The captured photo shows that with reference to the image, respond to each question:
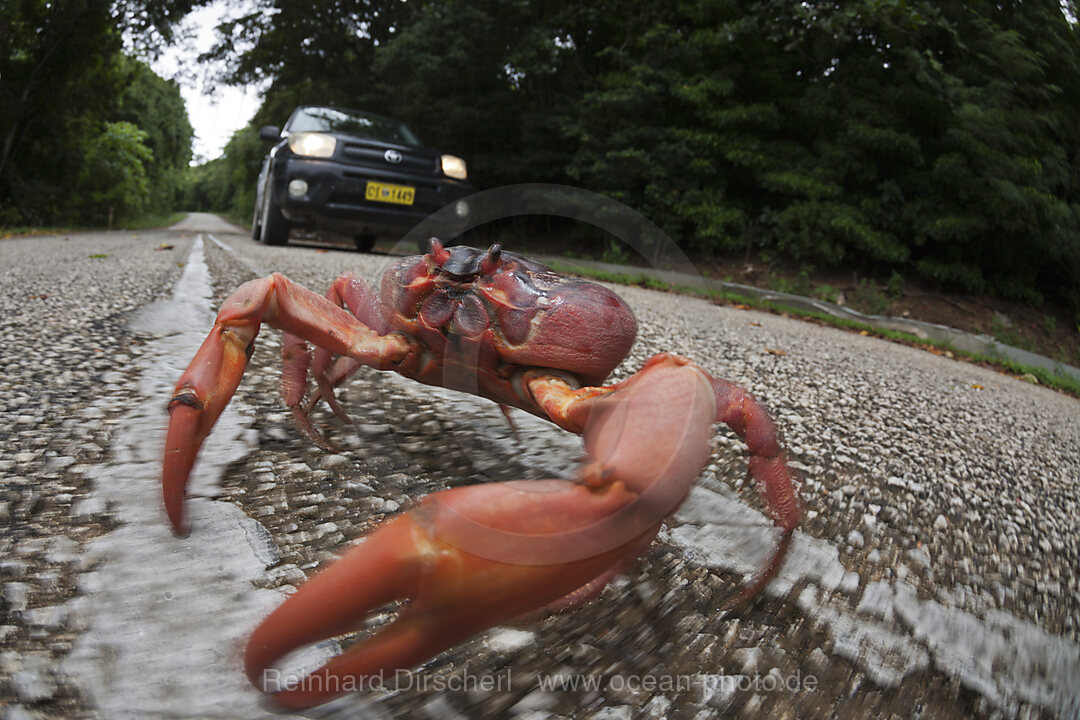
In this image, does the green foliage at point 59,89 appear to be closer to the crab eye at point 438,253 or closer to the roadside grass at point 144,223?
the roadside grass at point 144,223

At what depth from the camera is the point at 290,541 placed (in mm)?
1152

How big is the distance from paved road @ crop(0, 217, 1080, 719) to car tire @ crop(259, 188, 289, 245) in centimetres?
574

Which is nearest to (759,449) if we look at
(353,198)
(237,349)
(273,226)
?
(237,349)

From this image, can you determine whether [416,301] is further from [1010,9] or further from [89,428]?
[1010,9]

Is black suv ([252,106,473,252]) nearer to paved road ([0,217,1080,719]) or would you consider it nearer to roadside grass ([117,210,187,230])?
paved road ([0,217,1080,719])

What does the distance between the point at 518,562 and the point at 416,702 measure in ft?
1.00

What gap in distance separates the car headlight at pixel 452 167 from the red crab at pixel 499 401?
493 cm

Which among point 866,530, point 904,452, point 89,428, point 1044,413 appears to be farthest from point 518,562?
point 1044,413

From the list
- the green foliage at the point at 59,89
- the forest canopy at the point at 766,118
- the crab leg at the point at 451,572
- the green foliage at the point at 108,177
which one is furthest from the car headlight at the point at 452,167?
the green foliage at the point at 108,177

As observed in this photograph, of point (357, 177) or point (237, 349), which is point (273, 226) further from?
point (237, 349)

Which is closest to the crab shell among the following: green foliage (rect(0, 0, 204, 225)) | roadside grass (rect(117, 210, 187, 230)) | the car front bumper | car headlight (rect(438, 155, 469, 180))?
the car front bumper

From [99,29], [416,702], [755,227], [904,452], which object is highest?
[99,29]

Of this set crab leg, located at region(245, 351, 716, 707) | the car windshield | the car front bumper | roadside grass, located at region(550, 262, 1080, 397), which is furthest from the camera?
the car windshield

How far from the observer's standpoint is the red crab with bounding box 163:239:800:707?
26.0 inches
